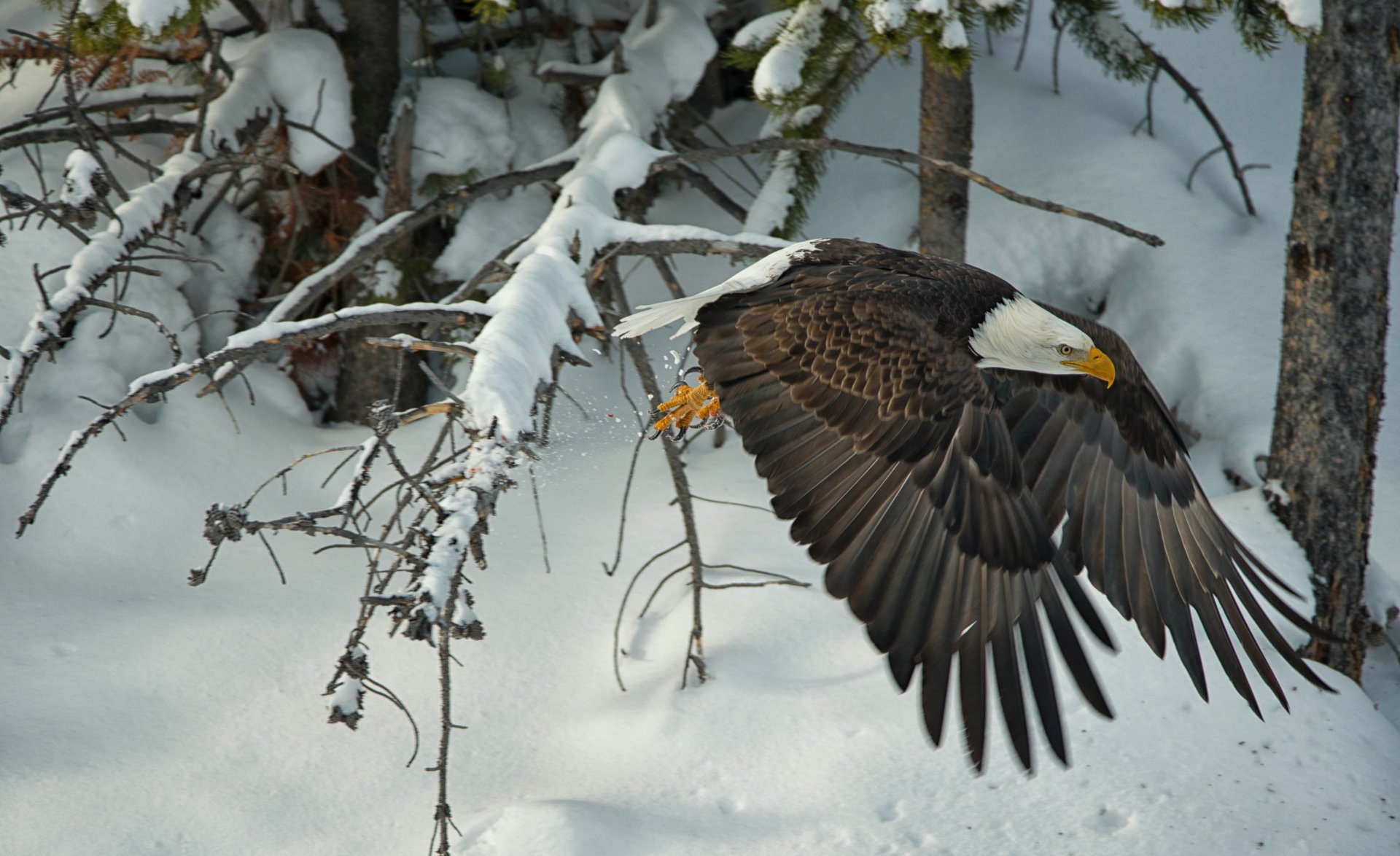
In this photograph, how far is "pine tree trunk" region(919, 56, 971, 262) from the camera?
4.28 meters

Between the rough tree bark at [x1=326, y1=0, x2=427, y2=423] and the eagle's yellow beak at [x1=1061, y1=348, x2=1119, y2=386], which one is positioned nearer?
the eagle's yellow beak at [x1=1061, y1=348, x2=1119, y2=386]

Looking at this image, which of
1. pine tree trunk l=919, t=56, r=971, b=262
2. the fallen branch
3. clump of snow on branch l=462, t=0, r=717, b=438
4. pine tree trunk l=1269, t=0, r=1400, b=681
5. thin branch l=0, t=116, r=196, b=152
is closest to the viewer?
clump of snow on branch l=462, t=0, r=717, b=438

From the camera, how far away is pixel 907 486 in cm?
230

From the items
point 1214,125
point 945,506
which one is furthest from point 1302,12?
point 1214,125

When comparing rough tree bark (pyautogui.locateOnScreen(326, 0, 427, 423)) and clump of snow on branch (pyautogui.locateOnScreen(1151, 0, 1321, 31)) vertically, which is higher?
clump of snow on branch (pyautogui.locateOnScreen(1151, 0, 1321, 31))

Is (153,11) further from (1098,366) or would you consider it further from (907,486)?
(1098,366)

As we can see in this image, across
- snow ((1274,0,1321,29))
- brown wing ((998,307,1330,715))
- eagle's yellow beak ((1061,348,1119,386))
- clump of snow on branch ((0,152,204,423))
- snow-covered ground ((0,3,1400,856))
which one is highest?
snow ((1274,0,1321,29))

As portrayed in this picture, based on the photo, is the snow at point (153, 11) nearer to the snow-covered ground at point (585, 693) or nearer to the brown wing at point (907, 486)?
the snow-covered ground at point (585, 693)

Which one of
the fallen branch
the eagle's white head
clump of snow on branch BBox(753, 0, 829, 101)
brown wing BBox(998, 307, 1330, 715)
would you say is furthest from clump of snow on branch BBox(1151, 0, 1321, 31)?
the fallen branch

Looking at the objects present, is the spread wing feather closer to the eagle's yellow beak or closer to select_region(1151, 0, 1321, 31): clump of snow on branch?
the eagle's yellow beak

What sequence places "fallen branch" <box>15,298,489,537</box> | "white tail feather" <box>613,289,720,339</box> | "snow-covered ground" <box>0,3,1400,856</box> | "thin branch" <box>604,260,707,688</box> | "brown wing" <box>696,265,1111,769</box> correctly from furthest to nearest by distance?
"thin branch" <box>604,260,707,688</box> < "snow-covered ground" <box>0,3,1400,856</box> < "white tail feather" <box>613,289,720,339</box> < "fallen branch" <box>15,298,489,537</box> < "brown wing" <box>696,265,1111,769</box>

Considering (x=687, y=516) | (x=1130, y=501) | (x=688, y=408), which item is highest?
(x=688, y=408)

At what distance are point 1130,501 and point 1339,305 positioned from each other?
52.1 inches

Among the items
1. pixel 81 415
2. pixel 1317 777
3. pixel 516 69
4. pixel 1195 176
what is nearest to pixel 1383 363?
pixel 1317 777
